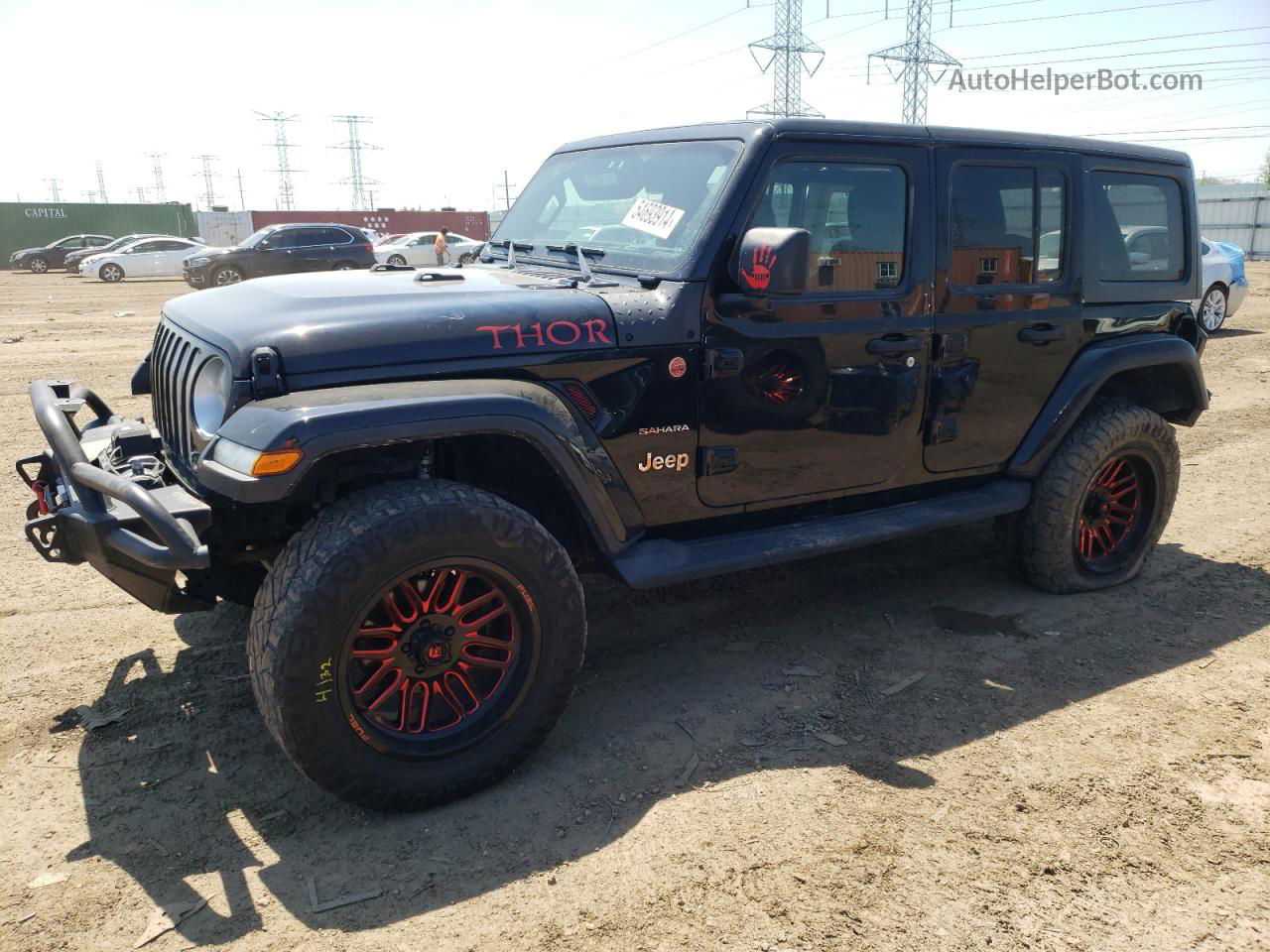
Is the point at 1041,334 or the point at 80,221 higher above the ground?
the point at 80,221

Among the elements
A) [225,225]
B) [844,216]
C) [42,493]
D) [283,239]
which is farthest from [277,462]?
[225,225]

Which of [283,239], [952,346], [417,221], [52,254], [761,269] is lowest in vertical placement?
[952,346]

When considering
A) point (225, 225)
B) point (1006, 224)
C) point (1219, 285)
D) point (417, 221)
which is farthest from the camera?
point (417, 221)

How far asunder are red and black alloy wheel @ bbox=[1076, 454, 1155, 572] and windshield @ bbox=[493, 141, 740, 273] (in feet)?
8.40

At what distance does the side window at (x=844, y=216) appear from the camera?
12.0 feet

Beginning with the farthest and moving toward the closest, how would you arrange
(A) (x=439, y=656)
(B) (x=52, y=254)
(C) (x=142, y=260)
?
(B) (x=52, y=254) < (C) (x=142, y=260) < (A) (x=439, y=656)

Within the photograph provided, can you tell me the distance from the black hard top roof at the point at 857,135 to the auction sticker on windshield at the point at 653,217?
12.6 inches

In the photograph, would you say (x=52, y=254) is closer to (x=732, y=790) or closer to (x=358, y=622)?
(x=358, y=622)

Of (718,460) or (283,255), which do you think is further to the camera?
(283,255)

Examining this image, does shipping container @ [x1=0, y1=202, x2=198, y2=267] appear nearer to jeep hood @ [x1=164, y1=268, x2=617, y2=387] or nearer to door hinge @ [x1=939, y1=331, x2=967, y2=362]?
jeep hood @ [x1=164, y1=268, x2=617, y2=387]

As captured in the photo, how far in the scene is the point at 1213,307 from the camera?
534 inches

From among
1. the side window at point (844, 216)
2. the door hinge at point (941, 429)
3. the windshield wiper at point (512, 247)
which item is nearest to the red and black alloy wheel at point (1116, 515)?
the door hinge at point (941, 429)

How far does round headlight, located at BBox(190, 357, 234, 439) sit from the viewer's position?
117 inches

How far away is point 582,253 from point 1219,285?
12839mm
